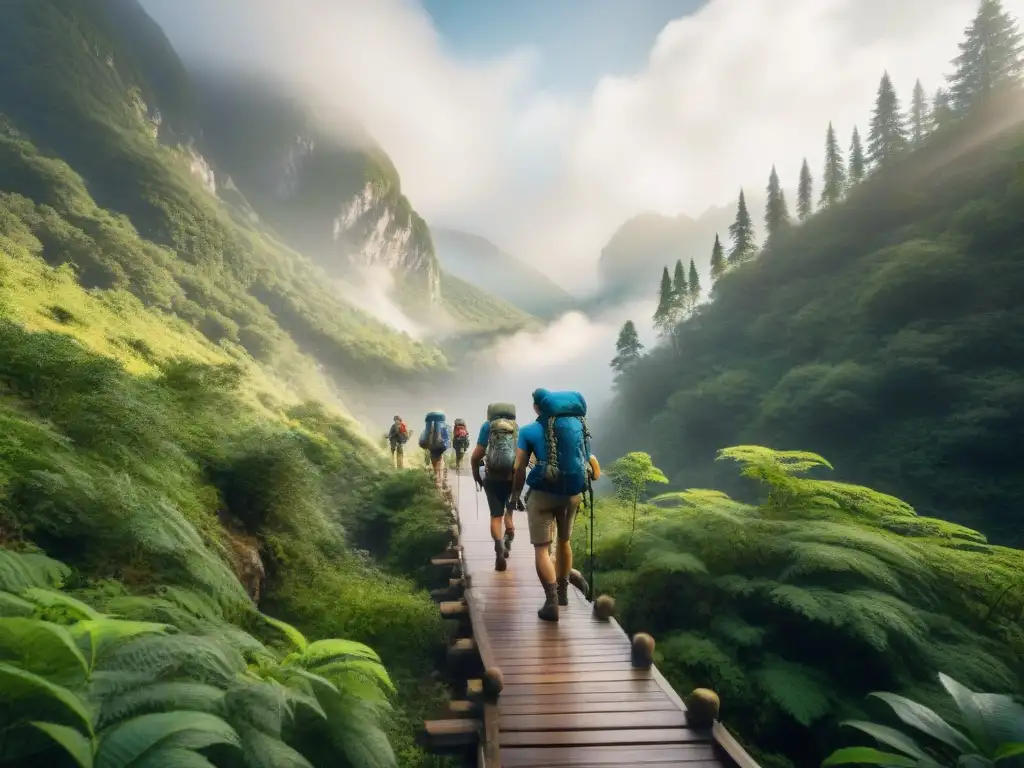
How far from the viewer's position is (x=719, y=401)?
49.2 meters

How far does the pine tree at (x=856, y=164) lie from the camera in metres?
65.2

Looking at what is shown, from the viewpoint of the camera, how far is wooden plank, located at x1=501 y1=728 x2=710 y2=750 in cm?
417

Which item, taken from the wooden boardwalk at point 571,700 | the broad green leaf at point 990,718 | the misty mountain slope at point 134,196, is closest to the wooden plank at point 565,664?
the wooden boardwalk at point 571,700

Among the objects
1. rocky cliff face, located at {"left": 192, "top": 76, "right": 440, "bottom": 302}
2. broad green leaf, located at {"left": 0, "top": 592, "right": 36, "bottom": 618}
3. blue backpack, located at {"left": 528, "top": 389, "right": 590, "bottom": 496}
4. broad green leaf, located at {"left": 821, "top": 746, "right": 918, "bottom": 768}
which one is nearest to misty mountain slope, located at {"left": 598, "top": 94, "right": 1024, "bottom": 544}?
blue backpack, located at {"left": 528, "top": 389, "right": 590, "bottom": 496}

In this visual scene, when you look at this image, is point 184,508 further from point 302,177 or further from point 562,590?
point 302,177

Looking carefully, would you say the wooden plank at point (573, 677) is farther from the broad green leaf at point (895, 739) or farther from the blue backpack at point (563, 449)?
the broad green leaf at point (895, 739)

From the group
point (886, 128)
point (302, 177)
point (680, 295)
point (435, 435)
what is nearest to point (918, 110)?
point (886, 128)

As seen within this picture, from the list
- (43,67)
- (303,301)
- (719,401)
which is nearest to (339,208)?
(303,301)

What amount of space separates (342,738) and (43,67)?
73.4 m

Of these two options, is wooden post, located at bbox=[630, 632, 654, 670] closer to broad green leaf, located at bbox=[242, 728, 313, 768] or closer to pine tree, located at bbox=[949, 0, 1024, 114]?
broad green leaf, located at bbox=[242, 728, 313, 768]

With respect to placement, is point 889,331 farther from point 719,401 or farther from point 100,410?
point 100,410

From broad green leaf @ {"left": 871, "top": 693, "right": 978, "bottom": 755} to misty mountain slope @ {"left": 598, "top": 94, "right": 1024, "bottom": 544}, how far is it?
1373 inches

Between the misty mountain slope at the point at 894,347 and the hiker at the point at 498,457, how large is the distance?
3272 cm

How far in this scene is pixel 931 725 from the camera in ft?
8.14
